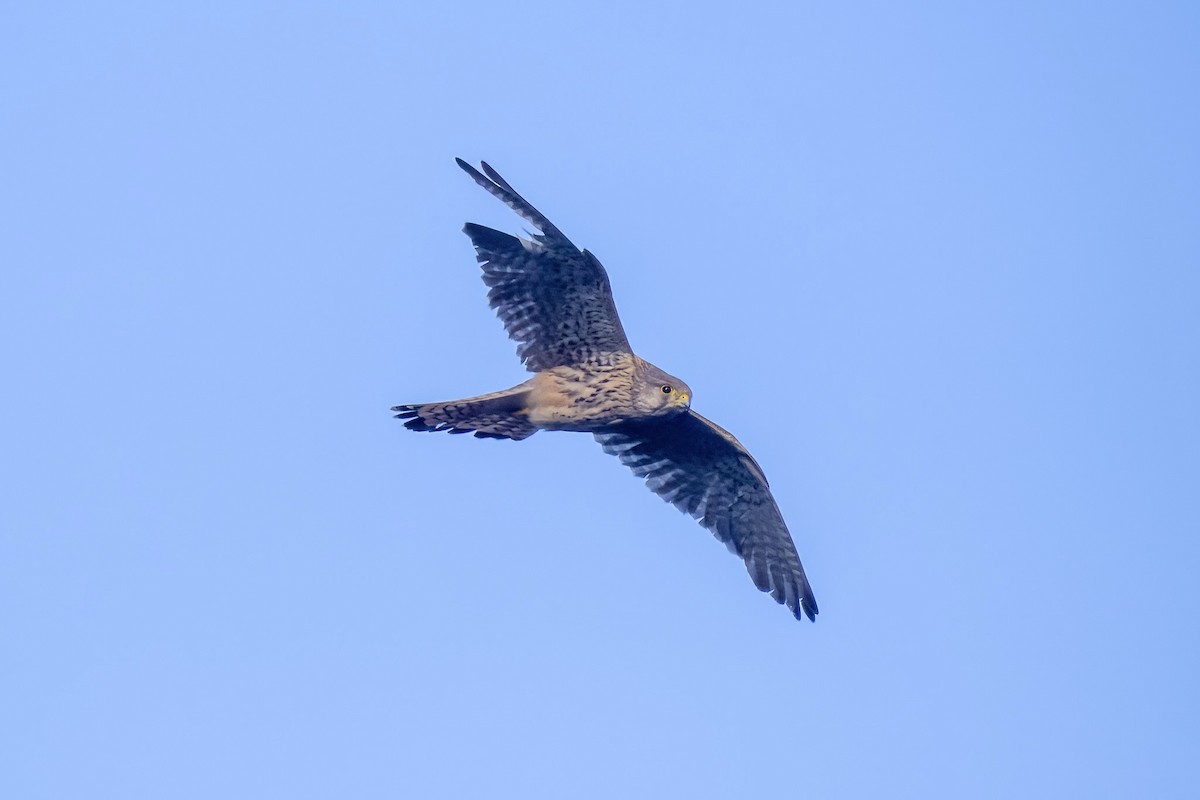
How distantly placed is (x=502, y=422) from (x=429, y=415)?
0.68 meters

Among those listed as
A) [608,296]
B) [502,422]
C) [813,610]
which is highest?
[608,296]

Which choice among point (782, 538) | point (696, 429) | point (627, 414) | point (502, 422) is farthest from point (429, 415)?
point (782, 538)

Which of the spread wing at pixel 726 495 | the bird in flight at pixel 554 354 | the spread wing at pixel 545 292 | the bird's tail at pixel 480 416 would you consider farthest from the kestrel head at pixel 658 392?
the spread wing at pixel 726 495

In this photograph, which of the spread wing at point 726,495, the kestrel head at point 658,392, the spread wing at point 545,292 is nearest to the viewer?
the spread wing at point 545,292

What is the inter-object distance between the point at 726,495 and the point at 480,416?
9.66 ft

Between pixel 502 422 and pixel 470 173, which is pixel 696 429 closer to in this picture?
pixel 502 422

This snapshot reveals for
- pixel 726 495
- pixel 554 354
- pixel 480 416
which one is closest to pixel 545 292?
pixel 554 354

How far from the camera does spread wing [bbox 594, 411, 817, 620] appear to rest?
14516 millimetres

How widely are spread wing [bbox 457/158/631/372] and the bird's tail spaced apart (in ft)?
1.38

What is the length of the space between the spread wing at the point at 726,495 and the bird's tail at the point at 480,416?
1603 millimetres

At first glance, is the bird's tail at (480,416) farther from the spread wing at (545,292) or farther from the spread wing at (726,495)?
the spread wing at (726,495)

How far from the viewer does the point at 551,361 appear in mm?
13055

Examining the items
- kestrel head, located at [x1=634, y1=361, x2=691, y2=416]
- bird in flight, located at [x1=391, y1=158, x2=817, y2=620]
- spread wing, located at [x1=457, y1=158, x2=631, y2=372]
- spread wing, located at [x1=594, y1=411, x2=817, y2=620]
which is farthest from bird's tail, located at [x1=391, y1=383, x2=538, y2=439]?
spread wing, located at [x1=594, y1=411, x2=817, y2=620]

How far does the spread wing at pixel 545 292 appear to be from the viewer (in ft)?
41.0
